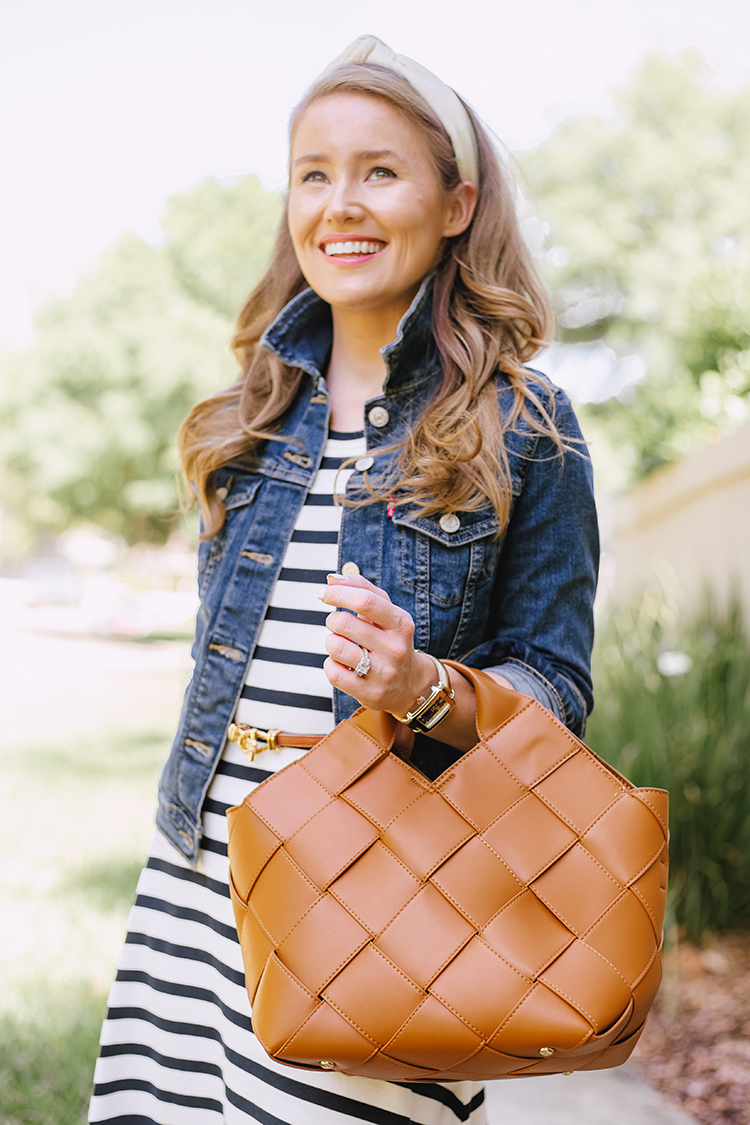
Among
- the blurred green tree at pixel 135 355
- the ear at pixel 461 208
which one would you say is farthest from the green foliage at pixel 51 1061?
the blurred green tree at pixel 135 355

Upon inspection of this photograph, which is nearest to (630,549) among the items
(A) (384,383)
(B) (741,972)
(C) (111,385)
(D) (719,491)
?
(D) (719,491)

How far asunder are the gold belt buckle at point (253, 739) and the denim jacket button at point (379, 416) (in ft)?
1.77

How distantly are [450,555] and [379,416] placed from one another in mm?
291

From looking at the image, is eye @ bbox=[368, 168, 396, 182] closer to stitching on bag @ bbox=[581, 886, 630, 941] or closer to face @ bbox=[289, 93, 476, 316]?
face @ bbox=[289, 93, 476, 316]

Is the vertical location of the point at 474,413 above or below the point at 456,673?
above

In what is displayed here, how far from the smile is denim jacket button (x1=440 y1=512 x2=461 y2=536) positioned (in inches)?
18.1

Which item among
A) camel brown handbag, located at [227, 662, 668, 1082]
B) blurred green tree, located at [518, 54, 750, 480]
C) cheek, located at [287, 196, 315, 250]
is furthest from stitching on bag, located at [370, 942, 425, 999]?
blurred green tree, located at [518, 54, 750, 480]

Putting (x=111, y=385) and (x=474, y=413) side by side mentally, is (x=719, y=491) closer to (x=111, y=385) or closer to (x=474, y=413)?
(x=474, y=413)

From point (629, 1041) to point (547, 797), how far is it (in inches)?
12.5

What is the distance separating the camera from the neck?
1.65 metres

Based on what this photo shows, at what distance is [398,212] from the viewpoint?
4.96ft

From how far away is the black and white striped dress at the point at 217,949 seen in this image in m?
1.45

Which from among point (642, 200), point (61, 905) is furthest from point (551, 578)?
point (642, 200)

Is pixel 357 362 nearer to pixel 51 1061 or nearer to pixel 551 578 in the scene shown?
pixel 551 578
